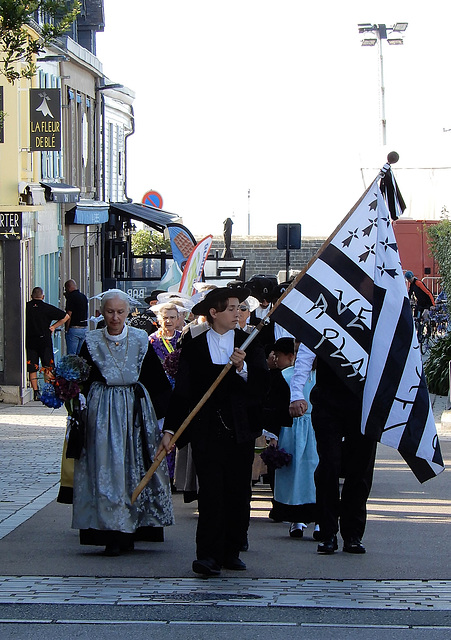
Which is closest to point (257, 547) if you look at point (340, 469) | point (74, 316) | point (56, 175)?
point (340, 469)

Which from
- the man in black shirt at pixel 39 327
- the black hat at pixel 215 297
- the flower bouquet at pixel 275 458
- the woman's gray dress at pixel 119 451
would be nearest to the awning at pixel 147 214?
the man in black shirt at pixel 39 327

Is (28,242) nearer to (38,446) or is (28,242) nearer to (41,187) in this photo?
(41,187)

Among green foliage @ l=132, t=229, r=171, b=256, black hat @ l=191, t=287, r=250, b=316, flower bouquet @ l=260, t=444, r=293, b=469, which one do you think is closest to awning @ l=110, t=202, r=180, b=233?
green foliage @ l=132, t=229, r=171, b=256

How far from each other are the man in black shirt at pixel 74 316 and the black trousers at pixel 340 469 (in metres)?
14.3

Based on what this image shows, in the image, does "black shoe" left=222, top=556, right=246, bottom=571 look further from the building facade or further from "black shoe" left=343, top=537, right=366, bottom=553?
the building facade

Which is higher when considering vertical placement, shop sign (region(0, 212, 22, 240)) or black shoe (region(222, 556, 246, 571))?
shop sign (region(0, 212, 22, 240))

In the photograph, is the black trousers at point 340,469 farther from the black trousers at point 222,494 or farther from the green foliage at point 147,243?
the green foliage at point 147,243

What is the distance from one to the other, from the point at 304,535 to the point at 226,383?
2.08 metres

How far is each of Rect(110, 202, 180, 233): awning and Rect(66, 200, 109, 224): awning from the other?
1.22 m

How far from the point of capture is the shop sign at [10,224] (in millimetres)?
19844

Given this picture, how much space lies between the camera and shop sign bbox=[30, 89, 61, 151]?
20.9 m

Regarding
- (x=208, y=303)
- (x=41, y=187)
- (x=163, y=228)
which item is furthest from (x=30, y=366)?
(x=208, y=303)

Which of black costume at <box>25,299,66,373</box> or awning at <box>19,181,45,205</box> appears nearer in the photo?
black costume at <box>25,299,66,373</box>

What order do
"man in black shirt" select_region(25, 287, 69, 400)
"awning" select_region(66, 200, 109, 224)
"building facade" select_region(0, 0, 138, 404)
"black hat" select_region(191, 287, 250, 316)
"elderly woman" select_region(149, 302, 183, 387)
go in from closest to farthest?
"black hat" select_region(191, 287, 250, 316)
"elderly woman" select_region(149, 302, 183, 387)
"man in black shirt" select_region(25, 287, 69, 400)
"building facade" select_region(0, 0, 138, 404)
"awning" select_region(66, 200, 109, 224)
